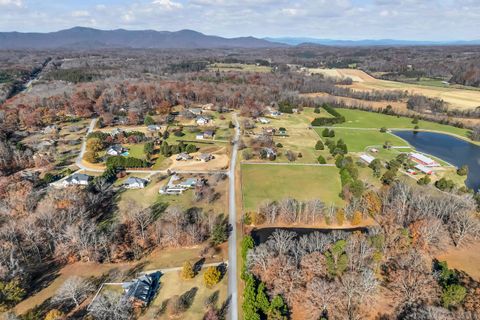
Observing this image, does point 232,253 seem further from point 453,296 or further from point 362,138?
point 362,138

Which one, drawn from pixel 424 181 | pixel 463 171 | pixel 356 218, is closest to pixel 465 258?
pixel 356 218

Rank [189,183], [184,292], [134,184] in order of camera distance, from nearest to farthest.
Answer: [184,292] → [134,184] → [189,183]

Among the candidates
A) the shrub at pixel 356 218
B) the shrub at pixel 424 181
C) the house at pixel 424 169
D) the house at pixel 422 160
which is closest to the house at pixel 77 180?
the shrub at pixel 356 218

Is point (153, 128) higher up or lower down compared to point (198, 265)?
higher up

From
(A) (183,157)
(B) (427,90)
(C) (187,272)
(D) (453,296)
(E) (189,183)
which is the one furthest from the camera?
(B) (427,90)

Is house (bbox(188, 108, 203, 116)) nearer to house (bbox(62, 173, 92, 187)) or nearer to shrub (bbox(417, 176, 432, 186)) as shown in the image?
house (bbox(62, 173, 92, 187))

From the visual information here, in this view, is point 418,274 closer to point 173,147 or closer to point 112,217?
point 112,217
